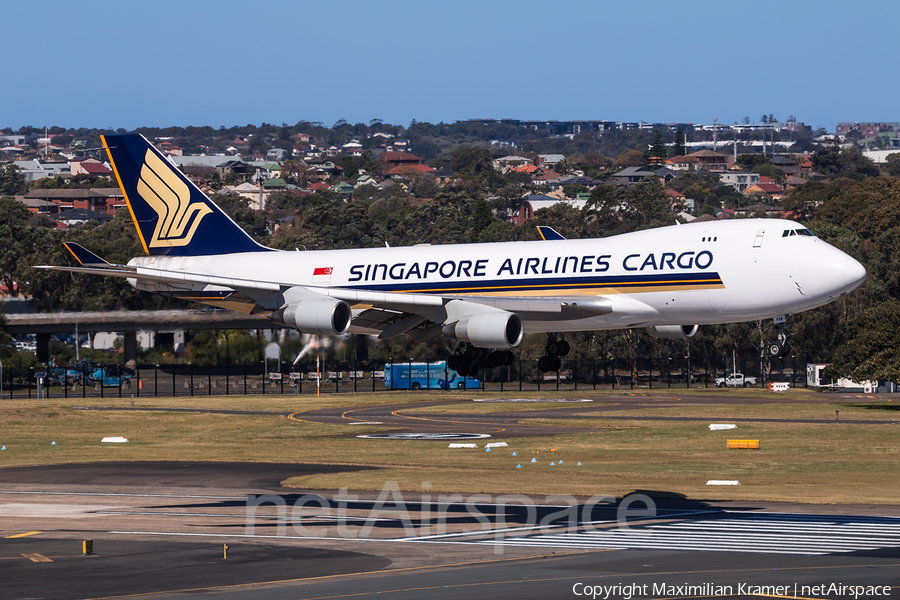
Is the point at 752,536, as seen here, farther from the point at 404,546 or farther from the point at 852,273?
the point at 404,546

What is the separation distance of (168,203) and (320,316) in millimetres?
20290

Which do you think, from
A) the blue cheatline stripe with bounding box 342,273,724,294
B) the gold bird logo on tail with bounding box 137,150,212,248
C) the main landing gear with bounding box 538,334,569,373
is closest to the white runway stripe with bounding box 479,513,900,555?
the main landing gear with bounding box 538,334,569,373

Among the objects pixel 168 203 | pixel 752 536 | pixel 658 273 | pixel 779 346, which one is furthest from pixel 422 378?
pixel 779 346

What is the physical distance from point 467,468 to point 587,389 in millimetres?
75747

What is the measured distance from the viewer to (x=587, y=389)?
167 m

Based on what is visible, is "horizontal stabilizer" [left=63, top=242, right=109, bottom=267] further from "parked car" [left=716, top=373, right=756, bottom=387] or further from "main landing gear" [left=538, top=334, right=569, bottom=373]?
"parked car" [left=716, top=373, right=756, bottom=387]

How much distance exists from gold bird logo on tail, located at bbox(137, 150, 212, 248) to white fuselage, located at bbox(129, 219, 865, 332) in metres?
12.4

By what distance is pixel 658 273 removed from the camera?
2334 inches

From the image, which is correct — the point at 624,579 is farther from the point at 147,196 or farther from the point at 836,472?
the point at 836,472

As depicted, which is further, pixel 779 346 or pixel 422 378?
pixel 422 378

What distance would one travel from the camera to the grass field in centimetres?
8400

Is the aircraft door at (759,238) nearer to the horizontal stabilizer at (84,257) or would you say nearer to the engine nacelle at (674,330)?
the engine nacelle at (674,330)

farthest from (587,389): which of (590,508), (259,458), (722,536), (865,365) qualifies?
(722,536)

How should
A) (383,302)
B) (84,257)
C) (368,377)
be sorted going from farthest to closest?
(368,377) < (84,257) < (383,302)
